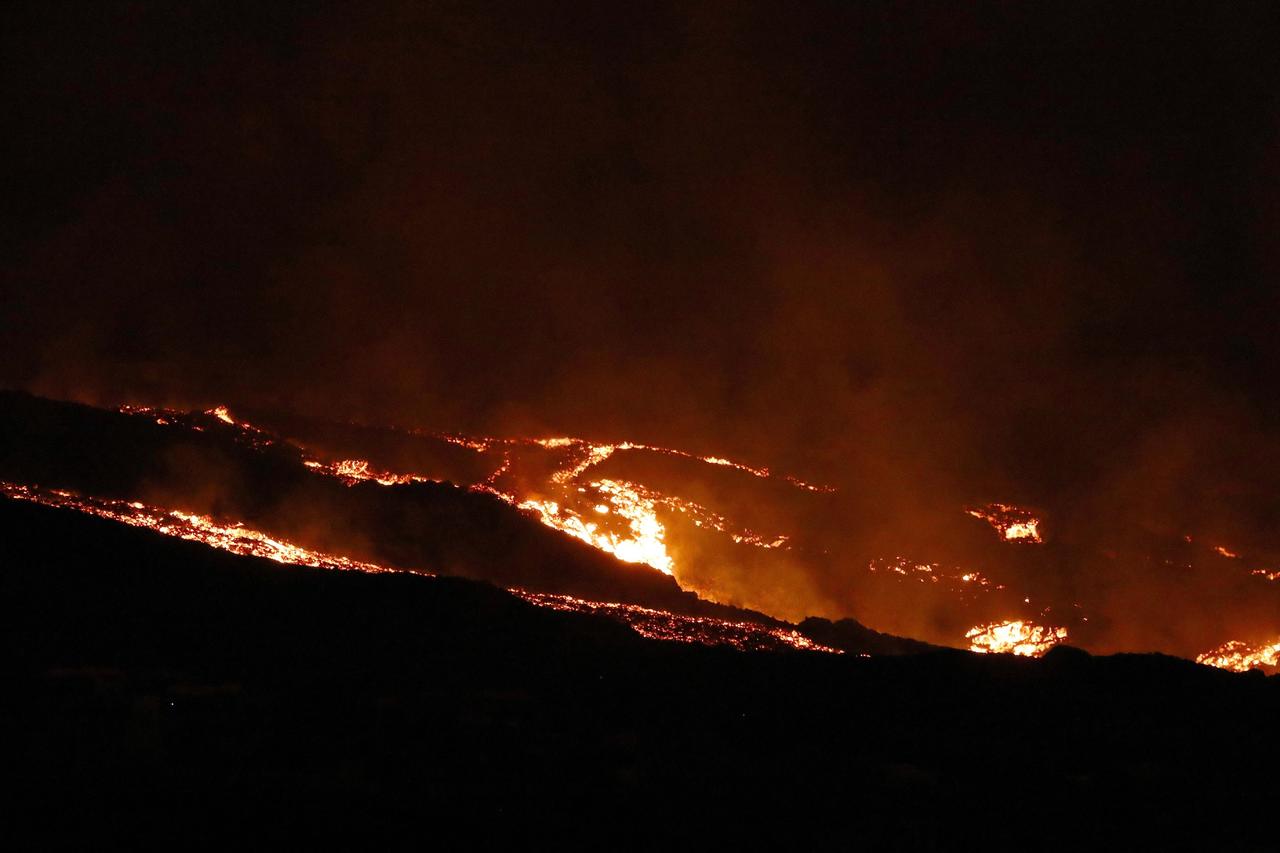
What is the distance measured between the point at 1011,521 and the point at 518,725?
34616 millimetres

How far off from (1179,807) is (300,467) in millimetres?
22212

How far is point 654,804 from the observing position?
11859 mm

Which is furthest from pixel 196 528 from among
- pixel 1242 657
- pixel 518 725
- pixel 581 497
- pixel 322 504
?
pixel 1242 657

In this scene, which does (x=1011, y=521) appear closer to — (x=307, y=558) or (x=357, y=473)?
(x=357, y=473)

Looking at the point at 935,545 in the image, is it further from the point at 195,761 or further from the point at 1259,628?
the point at 195,761

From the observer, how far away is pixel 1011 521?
44.2 metres

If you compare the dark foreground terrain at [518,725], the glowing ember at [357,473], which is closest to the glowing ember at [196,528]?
the dark foreground terrain at [518,725]

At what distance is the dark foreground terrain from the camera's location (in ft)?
37.0

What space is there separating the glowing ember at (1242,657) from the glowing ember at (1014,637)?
163 inches

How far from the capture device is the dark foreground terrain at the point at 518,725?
37.0ft

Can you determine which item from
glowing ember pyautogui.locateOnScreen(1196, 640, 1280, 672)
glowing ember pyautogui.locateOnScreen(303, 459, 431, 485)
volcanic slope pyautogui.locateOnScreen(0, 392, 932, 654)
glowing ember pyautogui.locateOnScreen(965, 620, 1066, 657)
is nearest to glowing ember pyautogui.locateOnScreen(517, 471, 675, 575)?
volcanic slope pyautogui.locateOnScreen(0, 392, 932, 654)

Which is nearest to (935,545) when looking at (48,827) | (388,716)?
(388,716)

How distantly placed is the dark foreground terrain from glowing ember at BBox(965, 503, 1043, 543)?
83.1ft

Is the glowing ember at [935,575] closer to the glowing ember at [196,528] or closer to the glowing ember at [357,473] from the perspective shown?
the glowing ember at [357,473]
